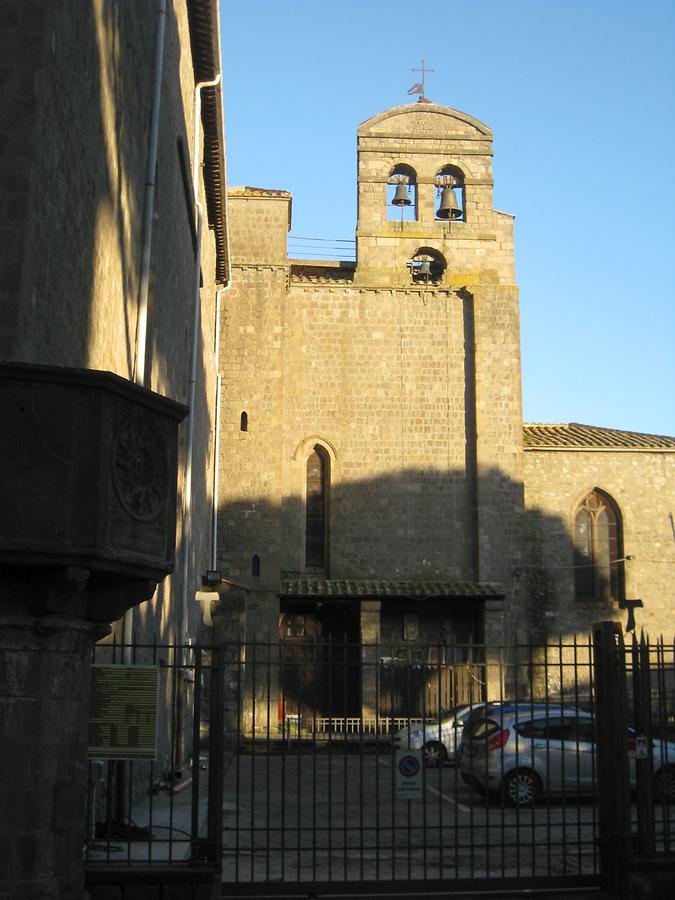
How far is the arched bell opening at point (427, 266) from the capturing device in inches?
1188

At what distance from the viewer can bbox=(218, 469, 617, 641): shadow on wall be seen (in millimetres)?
27953

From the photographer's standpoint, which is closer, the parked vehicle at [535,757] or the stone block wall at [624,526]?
the parked vehicle at [535,757]

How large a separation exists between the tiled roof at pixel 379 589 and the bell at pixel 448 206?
10.1 meters

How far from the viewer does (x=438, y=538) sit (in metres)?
28.3

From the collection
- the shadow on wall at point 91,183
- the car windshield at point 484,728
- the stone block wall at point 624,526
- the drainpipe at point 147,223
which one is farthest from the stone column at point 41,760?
the stone block wall at point 624,526

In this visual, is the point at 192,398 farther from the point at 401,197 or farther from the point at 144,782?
the point at 401,197

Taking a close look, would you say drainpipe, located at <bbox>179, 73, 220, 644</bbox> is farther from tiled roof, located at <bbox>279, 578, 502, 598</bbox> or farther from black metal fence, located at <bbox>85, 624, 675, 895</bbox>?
tiled roof, located at <bbox>279, 578, 502, 598</bbox>

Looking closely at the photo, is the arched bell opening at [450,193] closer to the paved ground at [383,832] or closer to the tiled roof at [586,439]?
the tiled roof at [586,439]

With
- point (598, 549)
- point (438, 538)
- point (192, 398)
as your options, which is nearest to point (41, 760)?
point (192, 398)

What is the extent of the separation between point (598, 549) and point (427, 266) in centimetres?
889

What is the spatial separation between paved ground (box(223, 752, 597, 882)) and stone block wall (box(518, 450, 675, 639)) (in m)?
9.75

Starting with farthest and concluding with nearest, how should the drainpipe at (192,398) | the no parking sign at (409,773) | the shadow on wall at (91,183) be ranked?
the drainpipe at (192,398)
the no parking sign at (409,773)
the shadow on wall at (91,183)

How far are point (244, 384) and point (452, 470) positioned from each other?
5.81m

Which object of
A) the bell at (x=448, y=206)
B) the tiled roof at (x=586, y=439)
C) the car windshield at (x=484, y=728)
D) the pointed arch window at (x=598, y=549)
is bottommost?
the car windshield at (x=484, y=728)
